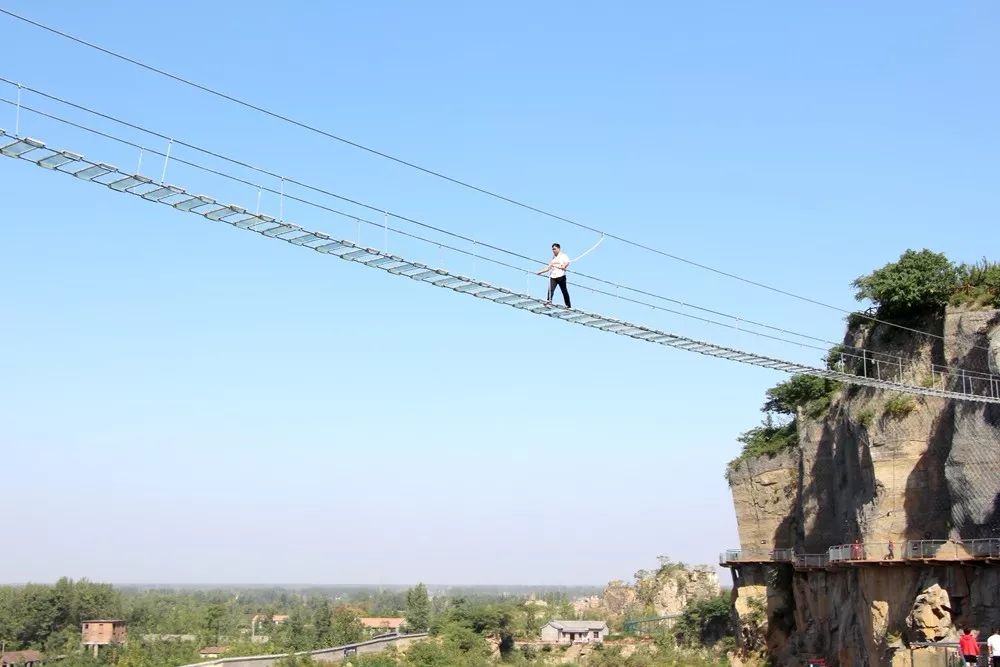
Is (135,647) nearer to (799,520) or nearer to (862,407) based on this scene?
(799,520)

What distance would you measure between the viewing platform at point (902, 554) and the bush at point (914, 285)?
29.0 ft

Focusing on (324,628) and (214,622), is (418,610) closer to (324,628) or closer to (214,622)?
(324,628)

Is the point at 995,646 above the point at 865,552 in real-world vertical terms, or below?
below

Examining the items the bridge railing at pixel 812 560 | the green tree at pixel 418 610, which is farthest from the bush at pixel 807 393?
the green tree at pixel 418 610

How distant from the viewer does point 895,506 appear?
3769 centimetres

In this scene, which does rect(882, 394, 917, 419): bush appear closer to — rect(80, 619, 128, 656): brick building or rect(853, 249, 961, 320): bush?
rect(853, 249, 961, 320): bush

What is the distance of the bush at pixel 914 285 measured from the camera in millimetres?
39344

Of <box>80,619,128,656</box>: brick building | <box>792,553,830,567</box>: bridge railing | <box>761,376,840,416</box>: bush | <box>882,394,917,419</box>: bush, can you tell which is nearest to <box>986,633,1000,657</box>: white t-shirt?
<box>882,394,917,419</box>: bush

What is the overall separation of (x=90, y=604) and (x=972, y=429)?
3583 inches

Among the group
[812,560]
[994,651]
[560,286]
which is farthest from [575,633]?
[560,286]

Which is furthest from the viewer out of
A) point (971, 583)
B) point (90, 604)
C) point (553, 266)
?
point (90, 604)

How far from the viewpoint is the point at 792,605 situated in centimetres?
5025

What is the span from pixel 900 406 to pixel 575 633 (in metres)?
65.2

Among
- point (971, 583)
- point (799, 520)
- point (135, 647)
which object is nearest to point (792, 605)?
point (799, 520)
